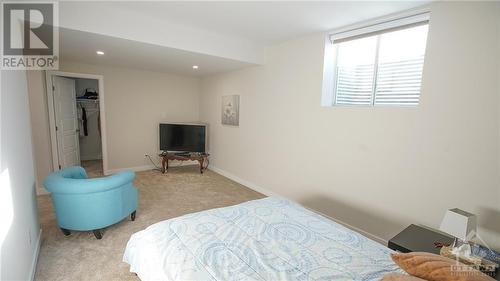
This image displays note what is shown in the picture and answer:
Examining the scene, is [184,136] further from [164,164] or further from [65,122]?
[65,122]

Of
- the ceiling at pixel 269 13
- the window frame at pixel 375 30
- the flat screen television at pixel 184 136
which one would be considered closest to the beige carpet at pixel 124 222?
the flat screen television at pixel 184 136

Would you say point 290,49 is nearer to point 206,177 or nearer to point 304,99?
point 304,99

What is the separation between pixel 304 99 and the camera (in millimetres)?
3227

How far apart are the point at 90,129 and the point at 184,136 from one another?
107 inches

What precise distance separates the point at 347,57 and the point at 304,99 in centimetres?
74

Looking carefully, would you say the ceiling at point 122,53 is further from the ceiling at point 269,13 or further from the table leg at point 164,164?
the table leg at point 164,164

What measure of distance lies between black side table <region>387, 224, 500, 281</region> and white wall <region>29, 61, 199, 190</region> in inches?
193

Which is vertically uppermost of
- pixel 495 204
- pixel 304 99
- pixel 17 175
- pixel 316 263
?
pixel 304 99

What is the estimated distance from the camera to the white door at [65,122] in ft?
13.3

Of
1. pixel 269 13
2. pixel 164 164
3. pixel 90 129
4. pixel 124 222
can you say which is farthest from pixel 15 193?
pixel 90 129

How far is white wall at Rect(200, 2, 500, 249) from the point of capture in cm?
185

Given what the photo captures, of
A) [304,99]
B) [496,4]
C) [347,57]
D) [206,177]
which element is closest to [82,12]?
[304,99]

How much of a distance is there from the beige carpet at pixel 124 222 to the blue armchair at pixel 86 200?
173 millimetres

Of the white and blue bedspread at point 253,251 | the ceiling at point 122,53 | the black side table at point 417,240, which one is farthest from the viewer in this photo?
the ceiling at point 122,53
